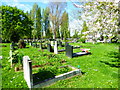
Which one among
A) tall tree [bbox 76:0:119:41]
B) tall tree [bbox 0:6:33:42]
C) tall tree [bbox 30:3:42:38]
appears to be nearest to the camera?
tall tree [bbox 76:0:119:41]

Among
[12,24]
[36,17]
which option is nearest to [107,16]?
[12,24]

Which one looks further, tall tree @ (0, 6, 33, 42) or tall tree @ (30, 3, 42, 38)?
tall tree @ (30, 3, 42, 38)

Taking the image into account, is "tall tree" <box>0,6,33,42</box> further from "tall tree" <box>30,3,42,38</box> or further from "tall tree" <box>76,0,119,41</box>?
"tall tree" <box>76,0,119,41</box>

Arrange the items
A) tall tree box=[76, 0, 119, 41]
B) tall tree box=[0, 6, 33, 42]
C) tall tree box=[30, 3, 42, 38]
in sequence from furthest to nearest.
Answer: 1. tall tree box=[30, 3, 42, 38]
2. tall tree box=[0, 6, 33, 42]
3. tall tree box=[76, 0, 119, 41]

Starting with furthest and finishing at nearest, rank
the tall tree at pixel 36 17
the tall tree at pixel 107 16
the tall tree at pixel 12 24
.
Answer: the tall tree at pixel 36 17
the tall tree at pixel 12 24
the tall tree at pixel 107 16

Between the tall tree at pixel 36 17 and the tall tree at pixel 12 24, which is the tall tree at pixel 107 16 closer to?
the tall tree at pixel 12 24

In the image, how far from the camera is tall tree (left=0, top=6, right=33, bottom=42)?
23.8 meters

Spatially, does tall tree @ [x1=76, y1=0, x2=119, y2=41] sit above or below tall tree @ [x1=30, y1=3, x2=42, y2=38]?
below

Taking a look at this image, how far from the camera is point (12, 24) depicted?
2462 cm

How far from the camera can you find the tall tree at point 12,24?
23.8 metres

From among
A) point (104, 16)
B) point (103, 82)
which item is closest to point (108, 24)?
point (104, 16)

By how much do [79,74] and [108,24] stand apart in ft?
9.42

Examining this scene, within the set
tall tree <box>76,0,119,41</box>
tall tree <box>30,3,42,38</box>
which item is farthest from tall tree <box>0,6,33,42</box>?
tall tree <box>76,0,119,41</box>

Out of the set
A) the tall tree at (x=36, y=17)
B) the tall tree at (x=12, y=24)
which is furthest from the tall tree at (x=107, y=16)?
the tall tree at (x=36, y=17)
